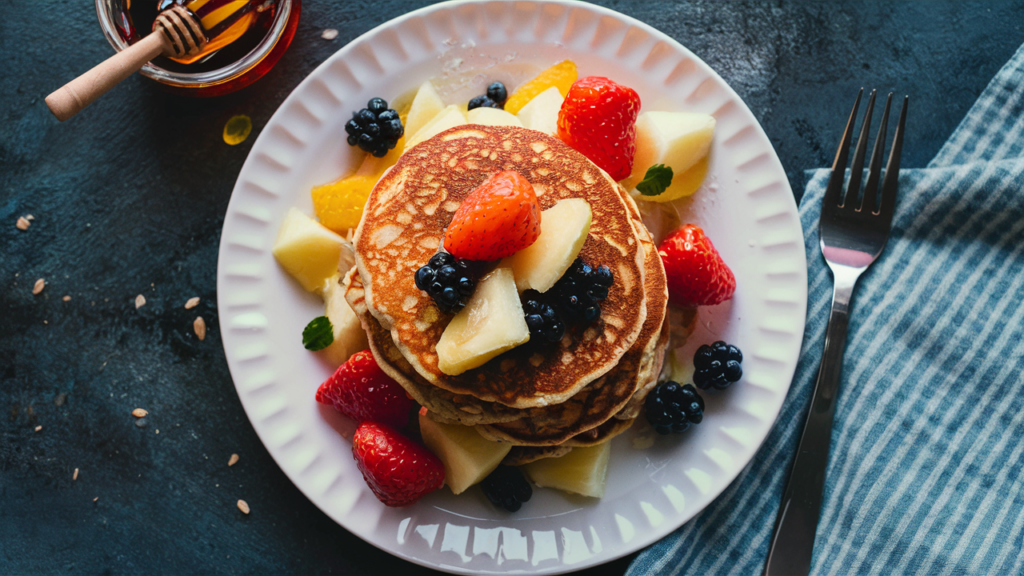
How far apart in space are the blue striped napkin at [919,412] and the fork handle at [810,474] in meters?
0.04

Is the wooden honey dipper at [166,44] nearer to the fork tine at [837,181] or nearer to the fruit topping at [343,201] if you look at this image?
the fruit topping at [343,201]

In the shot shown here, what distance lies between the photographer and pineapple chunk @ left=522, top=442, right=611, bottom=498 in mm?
1762

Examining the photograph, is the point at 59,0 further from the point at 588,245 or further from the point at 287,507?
the point at 588,245

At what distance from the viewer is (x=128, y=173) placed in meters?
2.03

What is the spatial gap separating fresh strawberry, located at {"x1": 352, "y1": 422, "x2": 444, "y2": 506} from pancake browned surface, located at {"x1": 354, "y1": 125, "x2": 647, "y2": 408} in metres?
0.34

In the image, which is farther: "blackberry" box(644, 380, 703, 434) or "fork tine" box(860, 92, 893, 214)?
"fork tine" box(860, 92, 893, 214)

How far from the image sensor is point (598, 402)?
1592mm

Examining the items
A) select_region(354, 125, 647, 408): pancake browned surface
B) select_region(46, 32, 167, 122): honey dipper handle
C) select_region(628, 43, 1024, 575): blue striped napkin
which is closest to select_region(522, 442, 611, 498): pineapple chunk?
select_region(628, 43, 1024, 575): blue striped napkin

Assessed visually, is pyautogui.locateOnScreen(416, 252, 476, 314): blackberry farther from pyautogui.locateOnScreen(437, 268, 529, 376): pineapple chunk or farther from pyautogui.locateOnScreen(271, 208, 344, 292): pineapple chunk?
pyautogui.locateOnScreen(271, 208, 344, 292): pineapple chunk

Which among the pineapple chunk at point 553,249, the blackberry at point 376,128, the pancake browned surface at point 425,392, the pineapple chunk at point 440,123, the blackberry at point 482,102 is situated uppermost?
the blackberry at point 376,128

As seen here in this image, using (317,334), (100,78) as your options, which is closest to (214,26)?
(100,78)

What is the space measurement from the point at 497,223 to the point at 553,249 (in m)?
0.15

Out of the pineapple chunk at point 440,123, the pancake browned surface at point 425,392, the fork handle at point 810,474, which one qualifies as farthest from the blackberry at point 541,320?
the fork handle at point 810,474

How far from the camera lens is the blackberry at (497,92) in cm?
192
